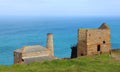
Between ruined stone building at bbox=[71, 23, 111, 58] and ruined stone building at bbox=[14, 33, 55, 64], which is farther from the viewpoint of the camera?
ruined stone building at bbox=[14, 33, 55, 64]

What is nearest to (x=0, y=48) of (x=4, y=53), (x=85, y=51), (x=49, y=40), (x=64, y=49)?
(x=4, y=53)

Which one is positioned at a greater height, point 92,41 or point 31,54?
point 92,41

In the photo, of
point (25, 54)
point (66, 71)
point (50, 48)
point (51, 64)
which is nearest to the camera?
point (66, 71)

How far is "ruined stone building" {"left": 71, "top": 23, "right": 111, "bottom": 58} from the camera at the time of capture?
1377 inches

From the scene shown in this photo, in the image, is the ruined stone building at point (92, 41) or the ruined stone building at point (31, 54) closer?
the ruined stone building at point (92, 41)

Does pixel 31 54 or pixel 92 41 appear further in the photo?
pixel 31 54

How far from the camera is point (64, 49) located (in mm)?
87688

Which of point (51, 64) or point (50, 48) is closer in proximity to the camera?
point (51, 64)

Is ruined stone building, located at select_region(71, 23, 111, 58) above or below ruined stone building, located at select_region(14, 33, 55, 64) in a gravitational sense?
above

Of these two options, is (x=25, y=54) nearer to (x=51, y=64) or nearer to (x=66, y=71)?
(x=51, y=64)

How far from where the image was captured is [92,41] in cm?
3522

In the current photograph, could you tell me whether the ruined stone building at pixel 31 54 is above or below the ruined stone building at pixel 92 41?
below

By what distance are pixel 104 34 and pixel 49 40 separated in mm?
10688

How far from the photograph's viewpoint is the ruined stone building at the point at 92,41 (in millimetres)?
34969
